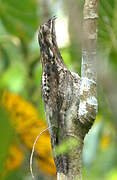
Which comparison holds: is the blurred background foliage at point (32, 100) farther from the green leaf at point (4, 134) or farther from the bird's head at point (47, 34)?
the bird's head at point (47, 34)

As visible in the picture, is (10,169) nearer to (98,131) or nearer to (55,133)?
(98,131)

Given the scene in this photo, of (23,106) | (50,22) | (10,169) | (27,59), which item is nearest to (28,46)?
(27,59)

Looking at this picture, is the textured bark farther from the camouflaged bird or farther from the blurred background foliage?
the blurred background foliage

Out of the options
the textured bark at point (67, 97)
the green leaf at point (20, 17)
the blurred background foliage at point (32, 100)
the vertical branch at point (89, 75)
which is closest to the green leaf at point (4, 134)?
the blurred background foliage at point (32, 100)

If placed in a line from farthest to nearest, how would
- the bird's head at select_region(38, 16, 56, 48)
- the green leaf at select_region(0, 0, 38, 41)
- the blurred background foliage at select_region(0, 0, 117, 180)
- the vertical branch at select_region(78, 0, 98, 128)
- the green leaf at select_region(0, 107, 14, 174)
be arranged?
the green leaf at select_region(0, 0, 38, 41) < the green leaf at select_region(0, 107, 14, 174) < the blurred background foliage at select_region(0, 0, 117, 180) < the bird's head at select_region(38, 16, 56, 48) < the vertical branch at select_region(78, 0, 98, 128)

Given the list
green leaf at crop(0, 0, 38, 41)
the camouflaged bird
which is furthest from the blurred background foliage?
the camouflaged bird
